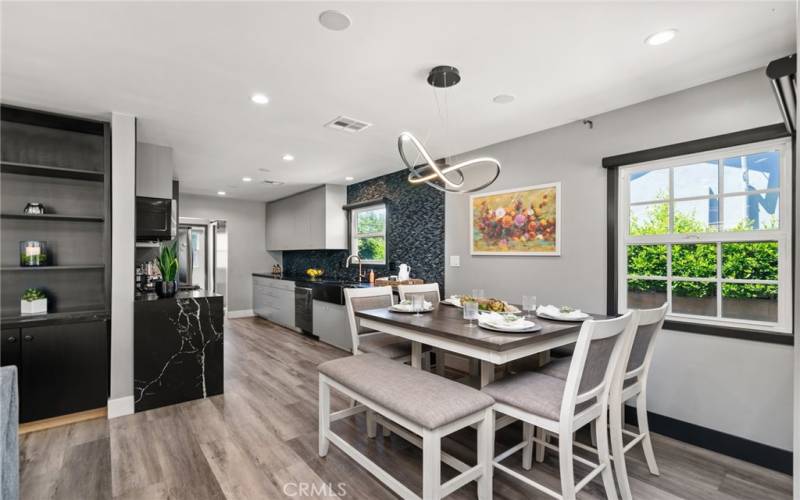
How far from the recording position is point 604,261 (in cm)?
289

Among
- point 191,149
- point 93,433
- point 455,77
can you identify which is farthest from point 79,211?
point 455,77

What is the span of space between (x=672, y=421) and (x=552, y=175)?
2052mm

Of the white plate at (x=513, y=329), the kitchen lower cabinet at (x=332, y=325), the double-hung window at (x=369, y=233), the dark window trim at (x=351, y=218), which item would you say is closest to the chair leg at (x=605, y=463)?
the white plate at (x=513, y=329)

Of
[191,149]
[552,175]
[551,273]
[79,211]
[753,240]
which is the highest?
[191,149]

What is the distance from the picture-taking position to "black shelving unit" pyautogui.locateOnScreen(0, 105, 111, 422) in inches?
104

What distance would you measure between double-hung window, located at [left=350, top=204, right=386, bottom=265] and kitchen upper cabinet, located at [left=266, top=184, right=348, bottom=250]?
0.17 meters

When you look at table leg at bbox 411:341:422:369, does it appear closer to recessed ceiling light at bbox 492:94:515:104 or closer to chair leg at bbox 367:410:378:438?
chair leg at bbox 367:410:378:438

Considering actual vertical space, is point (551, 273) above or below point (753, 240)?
below

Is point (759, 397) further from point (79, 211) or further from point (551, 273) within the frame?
point (79, 211)

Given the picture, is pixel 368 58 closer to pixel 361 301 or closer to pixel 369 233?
pixel 361 301

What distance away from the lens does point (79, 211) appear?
319cm

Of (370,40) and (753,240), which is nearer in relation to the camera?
(370,40)

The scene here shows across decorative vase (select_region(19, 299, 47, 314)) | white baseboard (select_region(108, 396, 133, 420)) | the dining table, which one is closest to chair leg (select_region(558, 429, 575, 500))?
the dining table

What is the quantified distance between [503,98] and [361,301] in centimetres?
187
